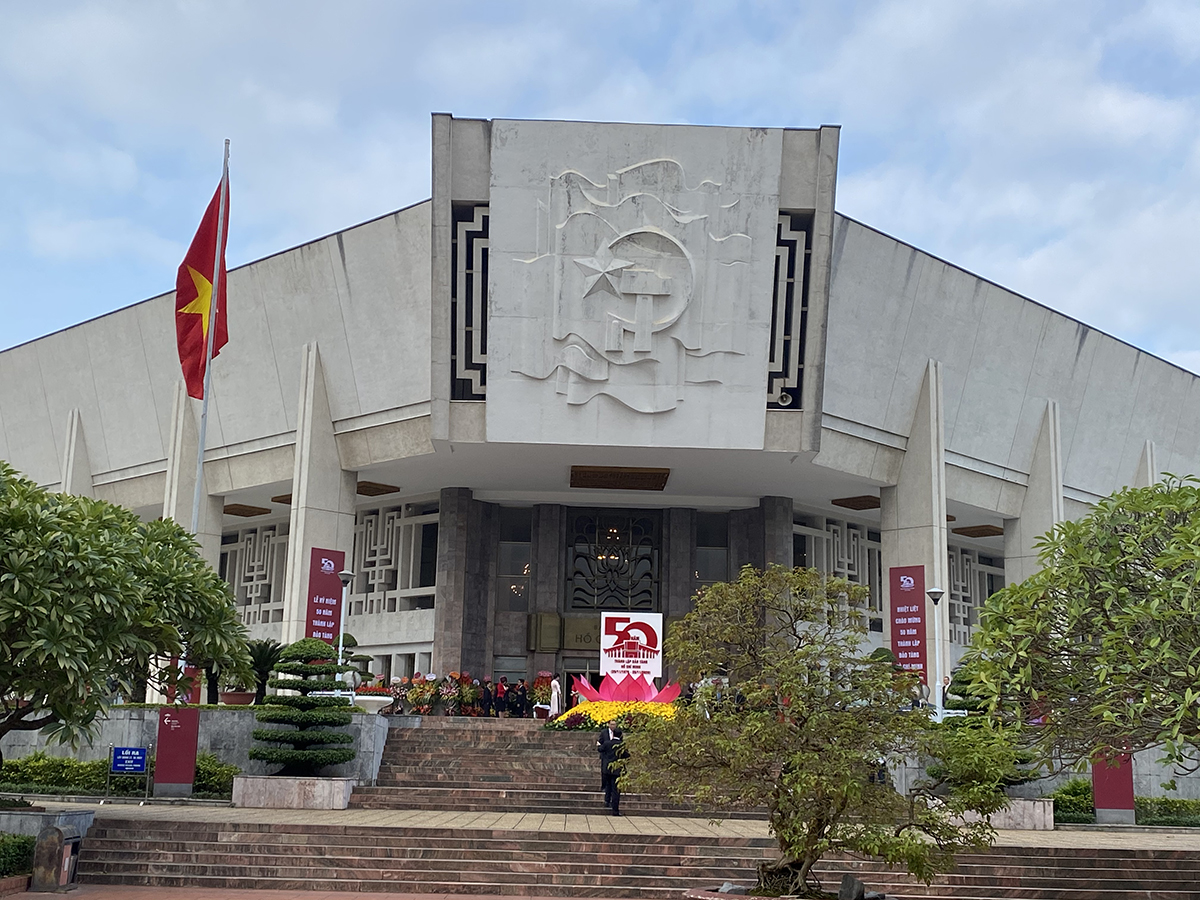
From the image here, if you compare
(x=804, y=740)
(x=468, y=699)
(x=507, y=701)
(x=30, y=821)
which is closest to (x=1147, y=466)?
(x=507, y=701)

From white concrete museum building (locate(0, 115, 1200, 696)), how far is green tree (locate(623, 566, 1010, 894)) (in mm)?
A: 12385

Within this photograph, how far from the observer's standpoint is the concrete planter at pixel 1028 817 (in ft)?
64.1

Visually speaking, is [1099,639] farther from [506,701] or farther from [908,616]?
[506,701]

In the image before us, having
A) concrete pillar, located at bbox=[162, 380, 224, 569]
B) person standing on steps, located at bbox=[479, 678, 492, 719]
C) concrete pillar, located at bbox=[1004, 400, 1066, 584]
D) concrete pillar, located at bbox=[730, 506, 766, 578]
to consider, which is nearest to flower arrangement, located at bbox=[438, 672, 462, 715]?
person standing on steps, located at bbox=[479, 678, 492, 719]

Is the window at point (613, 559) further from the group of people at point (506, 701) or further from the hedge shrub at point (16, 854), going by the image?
the hedge shrub at point (16, 854)

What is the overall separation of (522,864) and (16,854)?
559 cm

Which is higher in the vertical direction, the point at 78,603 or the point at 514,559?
the point at 514,559

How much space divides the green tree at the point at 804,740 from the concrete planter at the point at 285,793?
324 inches

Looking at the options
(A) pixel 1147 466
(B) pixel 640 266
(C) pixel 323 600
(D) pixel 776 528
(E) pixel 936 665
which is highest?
(B) pixel 640 266

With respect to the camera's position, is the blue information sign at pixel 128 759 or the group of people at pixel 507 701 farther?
the group of people at pixel 507 701

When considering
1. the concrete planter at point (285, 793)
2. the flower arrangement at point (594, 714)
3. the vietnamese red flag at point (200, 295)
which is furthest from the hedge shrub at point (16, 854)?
the vietnamese red flag at point (200, 295)

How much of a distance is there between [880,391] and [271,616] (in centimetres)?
1900

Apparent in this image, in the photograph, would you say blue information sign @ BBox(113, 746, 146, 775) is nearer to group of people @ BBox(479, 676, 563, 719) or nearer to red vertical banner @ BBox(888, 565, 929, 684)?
group of people @ BBox(479, 676, 563, 719)

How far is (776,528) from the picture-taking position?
108ft
